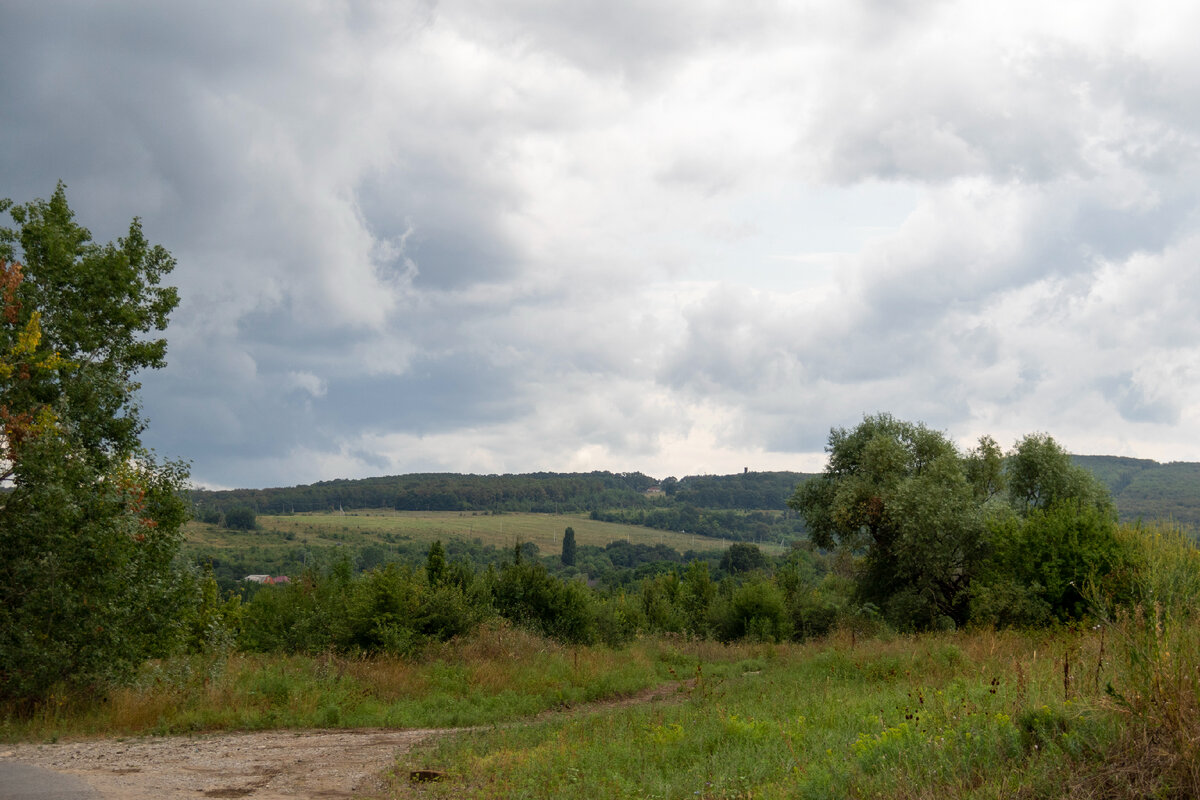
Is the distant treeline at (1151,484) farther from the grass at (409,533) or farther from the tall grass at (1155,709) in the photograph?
the tall grass at (1155,709)

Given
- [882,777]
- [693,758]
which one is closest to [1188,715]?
[882,777]

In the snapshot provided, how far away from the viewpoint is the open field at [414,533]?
142m

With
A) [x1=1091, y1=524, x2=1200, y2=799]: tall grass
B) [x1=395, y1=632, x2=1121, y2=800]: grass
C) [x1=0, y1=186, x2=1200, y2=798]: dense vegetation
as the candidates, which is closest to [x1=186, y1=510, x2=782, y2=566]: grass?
[x1=0, y1=186, x2=1200, y2=798]: dense vegetation

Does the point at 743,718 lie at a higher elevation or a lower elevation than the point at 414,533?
higher

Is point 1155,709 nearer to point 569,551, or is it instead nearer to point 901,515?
point 901,515

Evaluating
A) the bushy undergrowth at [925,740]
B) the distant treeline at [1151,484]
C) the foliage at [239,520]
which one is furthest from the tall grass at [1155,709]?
the foliage at [239,520]

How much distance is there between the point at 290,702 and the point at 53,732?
3.88 meters

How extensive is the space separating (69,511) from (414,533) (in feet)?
508

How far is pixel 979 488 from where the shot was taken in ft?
109

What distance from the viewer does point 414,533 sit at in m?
163

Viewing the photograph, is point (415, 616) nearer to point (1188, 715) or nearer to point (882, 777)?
point (882, 777)

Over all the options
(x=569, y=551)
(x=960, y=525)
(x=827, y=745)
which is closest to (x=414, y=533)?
(x=569, y=551)

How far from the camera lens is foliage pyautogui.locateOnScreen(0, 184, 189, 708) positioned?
13.9 metres

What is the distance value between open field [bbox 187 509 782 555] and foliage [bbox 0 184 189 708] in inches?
4571
